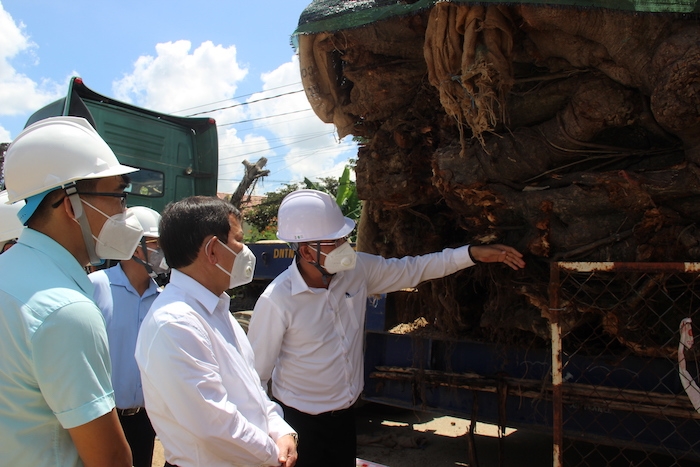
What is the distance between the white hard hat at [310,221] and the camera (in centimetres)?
291

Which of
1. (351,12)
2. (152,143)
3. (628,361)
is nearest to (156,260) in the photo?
(351,12)

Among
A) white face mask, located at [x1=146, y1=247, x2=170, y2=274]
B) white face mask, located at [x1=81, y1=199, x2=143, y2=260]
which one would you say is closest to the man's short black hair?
white face mask, located at [x1=81, y1=199, x2=143, y2=260]

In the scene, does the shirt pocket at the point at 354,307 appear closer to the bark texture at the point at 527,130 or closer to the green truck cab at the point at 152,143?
the bark texture at the point at 527,130

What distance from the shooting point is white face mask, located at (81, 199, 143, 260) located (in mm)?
1722

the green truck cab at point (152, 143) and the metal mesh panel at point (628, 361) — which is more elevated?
the green truck cab at point (152, 143)

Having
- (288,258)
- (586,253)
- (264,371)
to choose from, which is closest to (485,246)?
(586,253)

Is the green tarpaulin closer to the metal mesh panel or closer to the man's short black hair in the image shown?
the metal mesh panel

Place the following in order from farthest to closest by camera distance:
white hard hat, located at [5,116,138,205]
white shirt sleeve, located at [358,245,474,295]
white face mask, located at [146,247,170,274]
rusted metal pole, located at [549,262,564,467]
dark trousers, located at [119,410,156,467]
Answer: white face mask, located at [146,247,170,274]
white shirt sleeve, located at [358,245,474,295]
dark trousers, located at [119,410,156,467]
rusted metal pole, located at [549,262,564,467]
white hard hat, located at [5,116,138,205]

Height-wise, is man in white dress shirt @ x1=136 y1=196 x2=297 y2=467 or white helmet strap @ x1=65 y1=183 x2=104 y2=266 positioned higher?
white helmet strap @ x1=65 y1=183 x2=104 y2=266

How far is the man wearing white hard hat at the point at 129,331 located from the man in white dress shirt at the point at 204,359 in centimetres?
91

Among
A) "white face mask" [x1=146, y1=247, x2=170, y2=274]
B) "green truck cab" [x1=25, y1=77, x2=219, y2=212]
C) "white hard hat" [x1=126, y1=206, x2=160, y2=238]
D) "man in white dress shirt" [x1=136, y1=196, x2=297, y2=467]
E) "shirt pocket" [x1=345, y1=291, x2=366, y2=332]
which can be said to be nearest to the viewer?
"man in white dress shirt" [x1=136, y1=196, x2=297, y2=467]

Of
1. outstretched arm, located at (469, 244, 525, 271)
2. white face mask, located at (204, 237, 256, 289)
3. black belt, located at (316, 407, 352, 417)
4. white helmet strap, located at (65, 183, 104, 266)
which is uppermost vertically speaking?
outstretched arm, located at (469, 244, 525, 271)

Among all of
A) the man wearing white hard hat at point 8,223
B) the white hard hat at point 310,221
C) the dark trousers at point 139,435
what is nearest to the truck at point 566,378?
the white hard hat at point 310,221

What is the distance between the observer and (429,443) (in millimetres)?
5125
